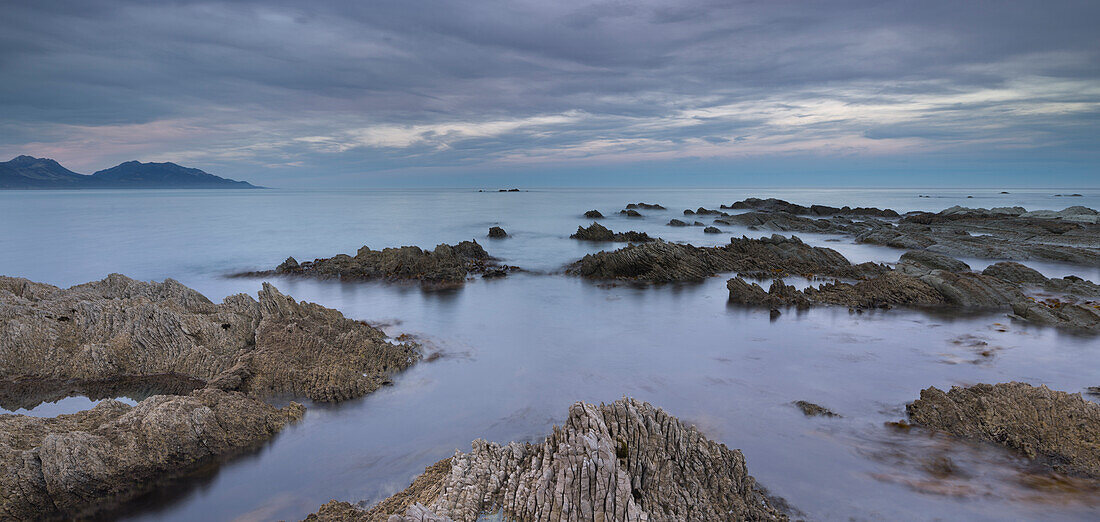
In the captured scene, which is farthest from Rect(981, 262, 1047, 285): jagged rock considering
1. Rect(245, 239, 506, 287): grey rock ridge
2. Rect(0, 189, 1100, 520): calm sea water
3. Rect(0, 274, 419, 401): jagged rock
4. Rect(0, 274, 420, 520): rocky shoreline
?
Rect(0, 274, 419, 401): jagged rock

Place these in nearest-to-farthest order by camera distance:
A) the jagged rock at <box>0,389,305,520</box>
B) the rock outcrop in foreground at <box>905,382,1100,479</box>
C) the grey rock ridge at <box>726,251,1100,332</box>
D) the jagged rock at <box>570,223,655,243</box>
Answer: the jagged rock at <box>0,389,305,520</box>, the rock outcrop in foreground at <box>905,382,1100,479</box>, the grey rock ridge at <box>726,251,1100,332</box>, the jagged rock at <box>570,223,655,243</box>

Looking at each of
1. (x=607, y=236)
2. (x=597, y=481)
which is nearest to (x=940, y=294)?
(x=597, y=481)

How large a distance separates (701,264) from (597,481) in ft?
55.2

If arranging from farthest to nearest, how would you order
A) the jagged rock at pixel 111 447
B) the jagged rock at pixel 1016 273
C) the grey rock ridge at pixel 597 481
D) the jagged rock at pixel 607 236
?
the jagged rock at pixel 607 236 → the jagged rock at pixel 1016 273 → the jagged rock at pixel 111 447 → the grey rock ridge at pixel 597 481

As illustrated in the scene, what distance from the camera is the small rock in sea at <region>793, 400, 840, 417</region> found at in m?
8.23

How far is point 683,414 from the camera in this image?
8.43m

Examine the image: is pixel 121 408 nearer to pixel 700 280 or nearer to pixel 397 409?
pixel 397 409

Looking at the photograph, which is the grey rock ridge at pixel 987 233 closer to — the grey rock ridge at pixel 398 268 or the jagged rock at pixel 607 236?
the jagged rock at pixel 607 236

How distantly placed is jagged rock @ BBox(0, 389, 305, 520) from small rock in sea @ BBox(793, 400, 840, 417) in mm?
8281

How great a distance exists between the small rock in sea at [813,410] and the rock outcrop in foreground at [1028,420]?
115cm

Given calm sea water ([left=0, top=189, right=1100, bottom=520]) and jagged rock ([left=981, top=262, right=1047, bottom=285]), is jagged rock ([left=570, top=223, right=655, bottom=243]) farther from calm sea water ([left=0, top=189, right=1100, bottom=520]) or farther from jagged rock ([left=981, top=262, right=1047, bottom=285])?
jagged rock ([left=981, top=262, right=1047, bottom=285])

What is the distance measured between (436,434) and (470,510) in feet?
10.9

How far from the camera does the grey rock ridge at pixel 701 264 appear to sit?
19.6m

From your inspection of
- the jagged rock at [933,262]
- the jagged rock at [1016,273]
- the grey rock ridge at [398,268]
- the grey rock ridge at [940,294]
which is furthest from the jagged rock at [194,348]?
the jagged rock at [1016,273]
